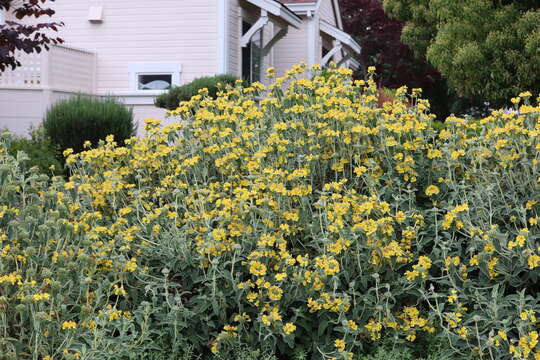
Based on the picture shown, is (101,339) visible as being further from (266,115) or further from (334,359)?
(266,115)

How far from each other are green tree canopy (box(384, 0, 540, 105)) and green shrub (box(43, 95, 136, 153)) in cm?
624

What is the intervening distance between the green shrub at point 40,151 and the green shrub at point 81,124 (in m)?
0.17

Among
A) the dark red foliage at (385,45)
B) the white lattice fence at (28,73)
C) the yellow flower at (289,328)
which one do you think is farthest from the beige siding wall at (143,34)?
the dark red foliage at (385,45)

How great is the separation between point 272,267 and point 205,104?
1414mm

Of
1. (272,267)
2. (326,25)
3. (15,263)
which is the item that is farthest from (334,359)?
(326,25)

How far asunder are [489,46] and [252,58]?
193 inches

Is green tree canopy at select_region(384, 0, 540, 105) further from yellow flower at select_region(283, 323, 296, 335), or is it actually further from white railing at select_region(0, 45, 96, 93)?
yellow flower at select_region(283, 323, 296, 335)

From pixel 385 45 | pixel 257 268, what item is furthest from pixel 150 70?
pixel 385 45

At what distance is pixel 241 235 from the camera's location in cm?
345

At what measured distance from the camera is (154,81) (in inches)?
522

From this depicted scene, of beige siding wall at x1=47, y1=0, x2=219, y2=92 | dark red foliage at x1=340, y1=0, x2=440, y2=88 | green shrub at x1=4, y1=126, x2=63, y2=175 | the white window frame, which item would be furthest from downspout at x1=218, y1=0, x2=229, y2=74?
dark red foliage at x1=340, y1=0, x2=440, y2=88

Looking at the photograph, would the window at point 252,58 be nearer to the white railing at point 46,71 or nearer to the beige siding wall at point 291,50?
the beige siding wall at point 291,50

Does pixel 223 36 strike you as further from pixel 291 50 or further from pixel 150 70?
pixel 291 50

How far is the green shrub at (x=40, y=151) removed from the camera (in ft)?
24.4
